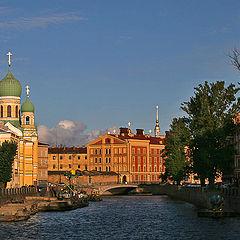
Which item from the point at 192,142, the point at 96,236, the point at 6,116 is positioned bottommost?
the point at 96,236

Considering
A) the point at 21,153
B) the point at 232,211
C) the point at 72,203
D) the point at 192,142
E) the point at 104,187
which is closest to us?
the point at 232,211

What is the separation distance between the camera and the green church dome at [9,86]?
149875mm

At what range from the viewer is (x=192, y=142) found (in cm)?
10181

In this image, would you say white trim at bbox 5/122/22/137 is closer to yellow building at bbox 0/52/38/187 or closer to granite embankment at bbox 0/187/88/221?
yellow building at bbox 0/52/38/187

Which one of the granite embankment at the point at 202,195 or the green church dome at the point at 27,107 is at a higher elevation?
the green church dome at the point at 27,107

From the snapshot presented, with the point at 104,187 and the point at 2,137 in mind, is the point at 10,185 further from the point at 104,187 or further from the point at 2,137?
the point at 104,187

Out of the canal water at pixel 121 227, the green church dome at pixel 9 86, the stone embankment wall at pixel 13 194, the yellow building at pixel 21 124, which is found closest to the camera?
the canal water at pixel 121 227

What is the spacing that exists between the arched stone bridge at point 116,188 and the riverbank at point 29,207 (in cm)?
5575

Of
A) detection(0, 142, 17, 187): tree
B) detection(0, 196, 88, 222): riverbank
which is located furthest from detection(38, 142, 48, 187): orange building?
detection(0, 142, 17, 187): tree

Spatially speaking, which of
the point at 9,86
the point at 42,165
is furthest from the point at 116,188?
the point at 9,86

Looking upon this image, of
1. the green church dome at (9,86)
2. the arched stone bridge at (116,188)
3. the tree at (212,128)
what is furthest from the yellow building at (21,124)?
the tree at (212,128)

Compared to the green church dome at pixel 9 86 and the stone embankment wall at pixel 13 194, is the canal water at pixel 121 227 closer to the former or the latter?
the stone embankment wall at pixel 13 194

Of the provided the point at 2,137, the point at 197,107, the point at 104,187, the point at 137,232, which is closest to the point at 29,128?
the point at 2,137

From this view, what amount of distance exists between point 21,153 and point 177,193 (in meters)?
36.1
